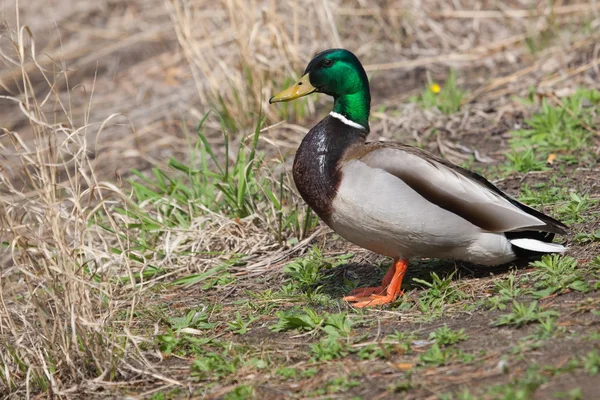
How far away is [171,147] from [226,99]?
0.82m

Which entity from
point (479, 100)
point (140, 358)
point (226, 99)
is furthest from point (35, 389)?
point (479, 100)

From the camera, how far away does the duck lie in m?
3.63

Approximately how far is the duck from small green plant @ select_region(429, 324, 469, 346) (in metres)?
0.50

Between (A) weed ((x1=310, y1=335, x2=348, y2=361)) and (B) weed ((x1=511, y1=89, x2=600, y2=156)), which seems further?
(B) weed ((x1=511, y1=89, x2=600, y2=156))

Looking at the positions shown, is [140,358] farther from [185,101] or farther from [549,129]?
[185,101]

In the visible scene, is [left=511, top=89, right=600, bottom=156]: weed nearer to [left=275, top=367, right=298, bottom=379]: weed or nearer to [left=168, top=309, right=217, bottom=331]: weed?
[left=168, top=309, right=217, bottom=331]: weed

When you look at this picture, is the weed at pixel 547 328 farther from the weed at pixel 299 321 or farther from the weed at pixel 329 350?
the weed at pixel 299 321

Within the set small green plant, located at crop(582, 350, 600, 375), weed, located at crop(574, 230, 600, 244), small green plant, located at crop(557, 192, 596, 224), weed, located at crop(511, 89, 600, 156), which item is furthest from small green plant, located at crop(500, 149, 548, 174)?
small green plant, located at crop(582, 350, 600, 375)

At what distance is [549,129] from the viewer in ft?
18.4

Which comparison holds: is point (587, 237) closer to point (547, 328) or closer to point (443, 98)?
point (547, 328)

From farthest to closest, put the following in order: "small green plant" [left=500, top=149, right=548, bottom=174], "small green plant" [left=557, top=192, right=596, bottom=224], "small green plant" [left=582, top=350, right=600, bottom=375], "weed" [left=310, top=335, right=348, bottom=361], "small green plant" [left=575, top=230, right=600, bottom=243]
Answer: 1. "small green plant" [left=500, top=149, right=548, bottom=174]
2. "small green plant" [left=557, top=192, right=596, bottom=224]
3. "small green plant" [left=575, top=230, right=600, bottom=243]
4. "weed" [left=310, top=335, right=348, bottom=361]
5. "small green plant" [left=582, top=350, right=600, bottom=375]

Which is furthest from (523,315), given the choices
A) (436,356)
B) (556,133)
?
(556,133)

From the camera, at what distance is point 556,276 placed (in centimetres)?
360

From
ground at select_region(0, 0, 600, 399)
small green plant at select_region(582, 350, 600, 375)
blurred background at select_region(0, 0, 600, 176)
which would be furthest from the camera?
blurred background at select_region(0, 0, 600, 176)
